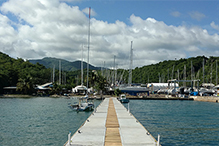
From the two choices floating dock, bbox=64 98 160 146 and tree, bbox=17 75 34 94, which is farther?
tree, bbox=17 75 34 94

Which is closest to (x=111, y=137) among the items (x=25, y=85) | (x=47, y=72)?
(x=25, y=85)

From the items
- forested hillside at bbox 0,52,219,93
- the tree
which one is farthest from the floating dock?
forested hillside at bbox 0,52,219,93

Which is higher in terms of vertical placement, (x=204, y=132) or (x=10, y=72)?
(x=10, y=72)

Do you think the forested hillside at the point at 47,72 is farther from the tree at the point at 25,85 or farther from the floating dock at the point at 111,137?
the floating dock at the point at 111,137

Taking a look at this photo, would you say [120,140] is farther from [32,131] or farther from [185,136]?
[32,131]

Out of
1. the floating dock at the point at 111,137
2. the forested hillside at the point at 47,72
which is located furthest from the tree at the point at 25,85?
the floating dock at the point at 111,137

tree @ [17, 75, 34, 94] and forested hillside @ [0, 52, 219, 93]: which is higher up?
forested hillside @ [0, 52, 219, 93]

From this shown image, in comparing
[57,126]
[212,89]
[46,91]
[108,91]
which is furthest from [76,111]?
[212,89]

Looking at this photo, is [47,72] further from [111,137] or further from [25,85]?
[111,137]

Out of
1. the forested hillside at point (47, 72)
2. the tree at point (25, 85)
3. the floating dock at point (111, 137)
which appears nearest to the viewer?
the floating dock at point (111, 137)

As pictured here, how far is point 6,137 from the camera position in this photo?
23.3 meters

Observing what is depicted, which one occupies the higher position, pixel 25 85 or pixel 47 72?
pixel 47 72

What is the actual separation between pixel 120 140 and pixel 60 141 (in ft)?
22.6

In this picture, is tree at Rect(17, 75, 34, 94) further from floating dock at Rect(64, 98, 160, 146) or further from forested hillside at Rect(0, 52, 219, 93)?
floating dock at Rect(64, 98, 160, 146)
